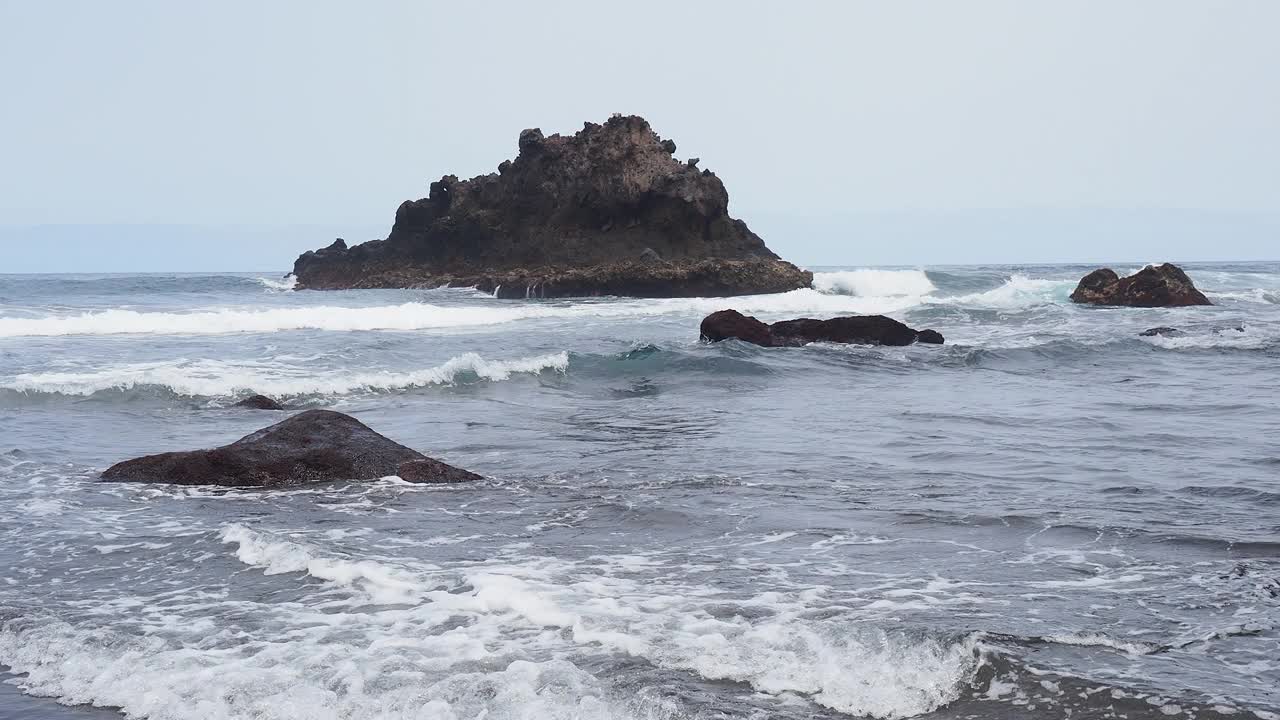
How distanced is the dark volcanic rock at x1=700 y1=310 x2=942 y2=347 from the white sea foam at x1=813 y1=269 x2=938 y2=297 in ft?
85.8

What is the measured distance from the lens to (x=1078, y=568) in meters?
5.18

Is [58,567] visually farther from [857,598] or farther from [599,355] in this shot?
[599,355]

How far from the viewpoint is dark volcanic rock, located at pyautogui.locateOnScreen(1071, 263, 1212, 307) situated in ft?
103

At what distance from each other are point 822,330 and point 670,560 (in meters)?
14.6

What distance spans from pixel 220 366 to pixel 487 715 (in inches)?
511

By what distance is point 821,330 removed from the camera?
64.4 ft

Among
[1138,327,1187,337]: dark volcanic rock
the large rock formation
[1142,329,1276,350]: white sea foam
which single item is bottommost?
[1142,329,1276,350]: white sea foam

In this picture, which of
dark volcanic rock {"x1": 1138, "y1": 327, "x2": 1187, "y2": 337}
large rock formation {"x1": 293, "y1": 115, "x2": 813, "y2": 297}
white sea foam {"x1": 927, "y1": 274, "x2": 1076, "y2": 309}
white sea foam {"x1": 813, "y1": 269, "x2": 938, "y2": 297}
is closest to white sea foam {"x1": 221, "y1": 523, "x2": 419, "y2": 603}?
dark volcanic rock {"x1": 1138, "y1": 327, "x2": 1187, "y2": 337}

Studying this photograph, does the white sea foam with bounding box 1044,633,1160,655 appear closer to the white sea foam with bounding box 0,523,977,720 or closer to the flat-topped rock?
the white sea foam with bounding box 0,523,977,720

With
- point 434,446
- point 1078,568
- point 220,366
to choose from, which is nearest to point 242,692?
point 1078,568

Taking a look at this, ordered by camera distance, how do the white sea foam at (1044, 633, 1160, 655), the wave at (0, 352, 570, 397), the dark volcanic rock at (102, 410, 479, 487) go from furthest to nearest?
the wave at (0, 352, 570, 397) < the dark volcanic rock at (102, 410, 479, 487) < the white sea foam at (1044, 633, 1160, 655)

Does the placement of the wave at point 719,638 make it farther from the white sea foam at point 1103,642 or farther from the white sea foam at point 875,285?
the white sea foam at point 875,285

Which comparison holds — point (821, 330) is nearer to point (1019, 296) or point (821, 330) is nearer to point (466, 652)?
point (466, 652)

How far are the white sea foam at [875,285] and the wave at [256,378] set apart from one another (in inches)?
1266
